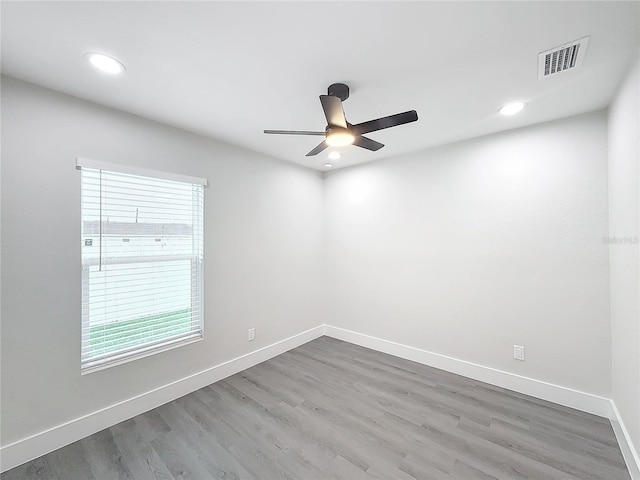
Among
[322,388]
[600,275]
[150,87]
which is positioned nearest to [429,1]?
[150,87]

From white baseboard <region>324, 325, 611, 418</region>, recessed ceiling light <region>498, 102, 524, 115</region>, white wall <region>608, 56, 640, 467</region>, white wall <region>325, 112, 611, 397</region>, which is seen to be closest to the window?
white wall <region>325, 112, 611, 397</region>

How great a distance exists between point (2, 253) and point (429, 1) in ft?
9.47

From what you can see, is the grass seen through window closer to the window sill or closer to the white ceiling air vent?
the window sill

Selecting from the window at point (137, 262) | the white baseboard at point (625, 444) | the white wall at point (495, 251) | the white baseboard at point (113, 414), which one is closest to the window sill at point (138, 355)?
the window at point (137, 262)

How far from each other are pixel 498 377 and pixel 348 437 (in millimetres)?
1755

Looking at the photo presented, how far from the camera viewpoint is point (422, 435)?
2047 millimetres

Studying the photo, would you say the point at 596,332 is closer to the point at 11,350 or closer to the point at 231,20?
the point at 231,20

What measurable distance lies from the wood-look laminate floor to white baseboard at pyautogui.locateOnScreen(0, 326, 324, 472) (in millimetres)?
55

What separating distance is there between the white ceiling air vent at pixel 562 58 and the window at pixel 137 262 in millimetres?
2876

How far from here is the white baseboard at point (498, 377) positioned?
7.54 feet

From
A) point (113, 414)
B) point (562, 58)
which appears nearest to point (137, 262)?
point (113, 414)

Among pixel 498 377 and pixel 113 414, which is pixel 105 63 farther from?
pixel 498 377

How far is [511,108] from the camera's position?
2.24m

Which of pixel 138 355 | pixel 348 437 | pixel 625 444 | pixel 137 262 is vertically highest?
pixel 137 262
